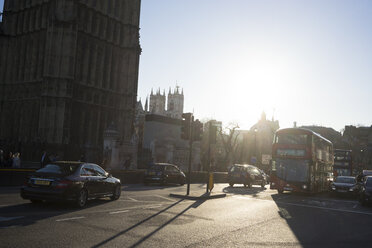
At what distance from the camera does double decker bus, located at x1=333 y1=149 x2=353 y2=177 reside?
122ft

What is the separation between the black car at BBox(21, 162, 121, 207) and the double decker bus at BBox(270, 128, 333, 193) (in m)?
13.2

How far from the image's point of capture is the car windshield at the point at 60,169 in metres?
10.8

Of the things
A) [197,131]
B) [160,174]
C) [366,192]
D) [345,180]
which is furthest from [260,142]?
[197,131]

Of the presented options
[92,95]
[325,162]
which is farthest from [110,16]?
[325,162]

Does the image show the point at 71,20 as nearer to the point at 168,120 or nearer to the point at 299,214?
the point at 168,120

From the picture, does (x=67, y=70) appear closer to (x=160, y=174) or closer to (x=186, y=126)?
(x=160, y=174)

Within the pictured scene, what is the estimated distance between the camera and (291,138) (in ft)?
71.4

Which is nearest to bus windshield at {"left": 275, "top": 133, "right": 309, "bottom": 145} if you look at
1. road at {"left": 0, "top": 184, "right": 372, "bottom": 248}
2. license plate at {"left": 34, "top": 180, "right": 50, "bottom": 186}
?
road at {"left": 0, "top": 184, "right": 372, "bottom": 248}

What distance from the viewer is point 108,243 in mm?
6742

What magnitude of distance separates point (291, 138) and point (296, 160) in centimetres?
132

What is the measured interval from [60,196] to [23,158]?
29.3 metres

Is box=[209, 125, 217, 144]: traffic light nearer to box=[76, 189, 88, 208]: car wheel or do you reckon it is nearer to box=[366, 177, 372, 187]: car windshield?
box=[366, 177, 372, 187]: car windshield

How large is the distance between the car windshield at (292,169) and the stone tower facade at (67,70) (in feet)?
73.7

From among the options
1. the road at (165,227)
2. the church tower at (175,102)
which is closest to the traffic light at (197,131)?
the road at (165,227)
